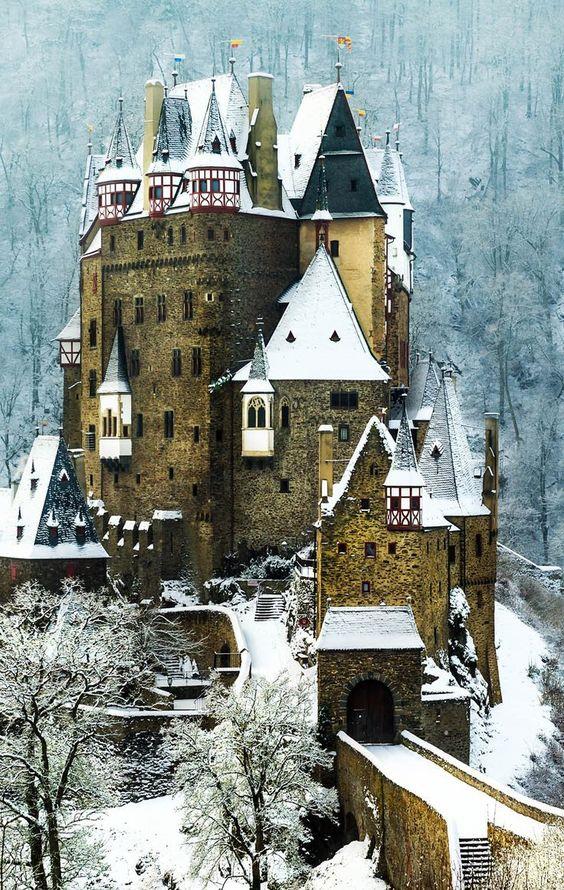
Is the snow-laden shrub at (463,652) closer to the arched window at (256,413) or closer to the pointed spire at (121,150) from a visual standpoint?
the arched window at (256,413)

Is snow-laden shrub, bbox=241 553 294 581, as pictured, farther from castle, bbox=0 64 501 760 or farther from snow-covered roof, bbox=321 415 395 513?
snow-covered roof, bbox=321 415 395 513

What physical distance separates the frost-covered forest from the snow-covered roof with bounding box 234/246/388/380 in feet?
112

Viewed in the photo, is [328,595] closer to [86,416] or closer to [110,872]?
[110,872]

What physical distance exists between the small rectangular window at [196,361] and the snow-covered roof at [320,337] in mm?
1482

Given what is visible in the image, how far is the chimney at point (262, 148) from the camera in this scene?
250 ft

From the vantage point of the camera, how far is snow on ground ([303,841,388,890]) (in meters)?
47.5

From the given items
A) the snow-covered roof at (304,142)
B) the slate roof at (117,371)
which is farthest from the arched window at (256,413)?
the snow-covered roof at (304,142)

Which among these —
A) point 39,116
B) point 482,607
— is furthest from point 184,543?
point 39,116

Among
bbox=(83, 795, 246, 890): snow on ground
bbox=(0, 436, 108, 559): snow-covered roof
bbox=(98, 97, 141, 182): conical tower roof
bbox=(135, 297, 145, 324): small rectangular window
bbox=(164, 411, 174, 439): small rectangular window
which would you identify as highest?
bbox=(98, 97, 141, 182): conical tower roof

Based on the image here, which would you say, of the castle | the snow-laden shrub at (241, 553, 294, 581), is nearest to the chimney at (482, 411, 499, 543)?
the castle

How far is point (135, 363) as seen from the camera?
253 ft

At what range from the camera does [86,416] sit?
81312 millimetres

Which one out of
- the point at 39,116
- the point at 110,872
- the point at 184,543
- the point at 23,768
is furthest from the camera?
the point at 39,116

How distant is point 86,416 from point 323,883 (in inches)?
1403
